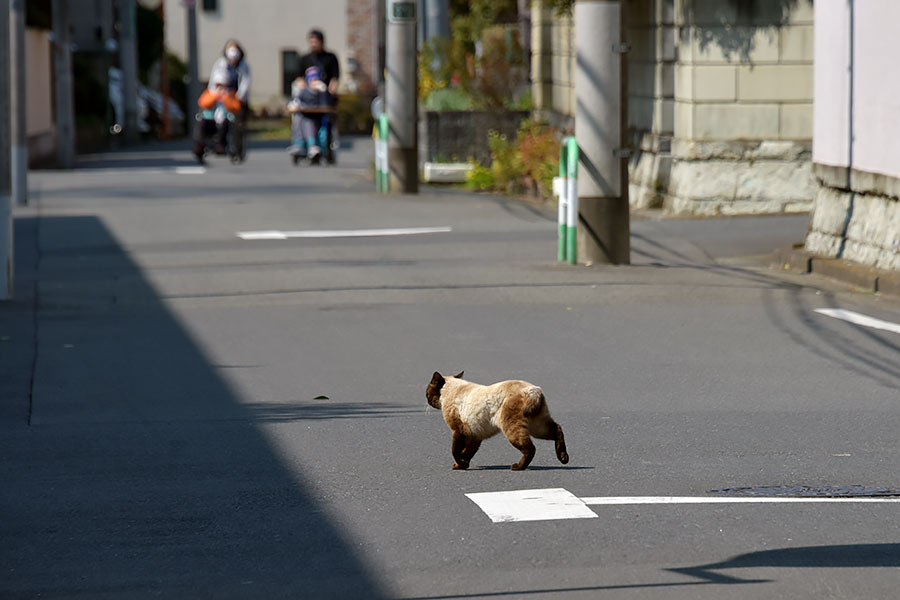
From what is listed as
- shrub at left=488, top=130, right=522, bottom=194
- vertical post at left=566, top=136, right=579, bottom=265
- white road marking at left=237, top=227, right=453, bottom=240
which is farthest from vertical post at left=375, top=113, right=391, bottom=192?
vertical post at left=566, top=136, right=579, bottom=265

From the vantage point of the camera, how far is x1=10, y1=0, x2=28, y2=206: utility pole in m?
20.5

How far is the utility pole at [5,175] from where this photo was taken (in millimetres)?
12812

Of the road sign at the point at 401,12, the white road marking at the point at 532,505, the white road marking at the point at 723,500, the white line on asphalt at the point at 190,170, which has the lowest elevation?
the white road marking at the point at 723,500

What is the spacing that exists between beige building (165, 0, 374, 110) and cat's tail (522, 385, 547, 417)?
201 feet

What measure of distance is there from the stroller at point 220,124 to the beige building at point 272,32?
1442 inches

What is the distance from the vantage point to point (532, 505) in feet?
20.2

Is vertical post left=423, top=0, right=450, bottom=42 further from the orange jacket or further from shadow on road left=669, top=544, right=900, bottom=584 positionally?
shadow on road left=669, top=544, right=900, bottom=584

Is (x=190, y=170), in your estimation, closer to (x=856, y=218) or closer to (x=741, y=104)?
(x=741, y=104)

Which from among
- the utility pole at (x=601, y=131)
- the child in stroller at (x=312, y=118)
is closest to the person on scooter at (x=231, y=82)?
the child in stroller at (x=312, y=118)

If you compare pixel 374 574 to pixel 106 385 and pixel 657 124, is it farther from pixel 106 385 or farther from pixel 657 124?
pixel 657 124

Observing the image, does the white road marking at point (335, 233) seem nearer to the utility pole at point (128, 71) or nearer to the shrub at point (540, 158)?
the shrub at point (540, 158)

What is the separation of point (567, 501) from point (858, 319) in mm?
5765

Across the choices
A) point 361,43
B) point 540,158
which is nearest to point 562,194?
point 540,158

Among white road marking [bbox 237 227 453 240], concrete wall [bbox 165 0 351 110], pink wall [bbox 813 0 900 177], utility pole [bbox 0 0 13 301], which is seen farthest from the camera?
concrete wall [bbox 165 0 351 110]
